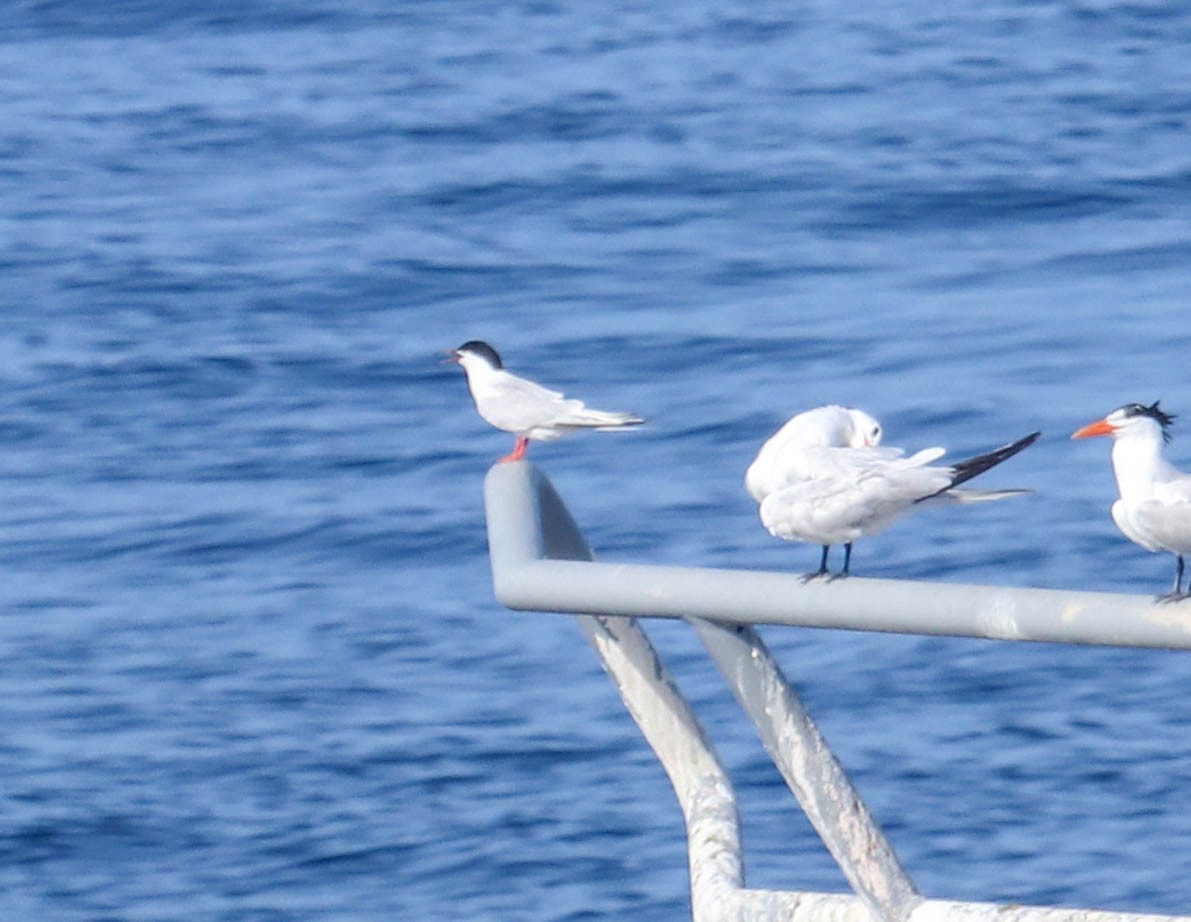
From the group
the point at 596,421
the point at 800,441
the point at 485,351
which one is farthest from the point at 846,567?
the point at 485,351

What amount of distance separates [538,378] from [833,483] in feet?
27.1

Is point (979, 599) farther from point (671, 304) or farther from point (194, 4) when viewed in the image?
point (194, 4)

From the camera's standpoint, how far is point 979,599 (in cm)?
226

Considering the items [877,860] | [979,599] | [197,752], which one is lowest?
[197,752]

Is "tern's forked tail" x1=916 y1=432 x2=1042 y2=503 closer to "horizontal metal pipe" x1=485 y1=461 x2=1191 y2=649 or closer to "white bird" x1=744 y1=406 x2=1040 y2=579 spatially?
"white bird" x1=744 y1=406 x2=1040 y2=579

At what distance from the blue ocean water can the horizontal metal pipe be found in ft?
14.9

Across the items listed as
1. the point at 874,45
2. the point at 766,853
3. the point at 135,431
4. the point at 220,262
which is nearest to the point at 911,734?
the point at 766,853

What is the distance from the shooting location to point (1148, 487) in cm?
337

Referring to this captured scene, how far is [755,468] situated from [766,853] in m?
4.07

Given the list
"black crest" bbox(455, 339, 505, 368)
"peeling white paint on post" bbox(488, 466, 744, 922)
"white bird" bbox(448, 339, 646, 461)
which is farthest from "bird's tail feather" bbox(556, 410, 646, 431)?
"peeling white paint on post" bbox(488, 466, 744, 922)

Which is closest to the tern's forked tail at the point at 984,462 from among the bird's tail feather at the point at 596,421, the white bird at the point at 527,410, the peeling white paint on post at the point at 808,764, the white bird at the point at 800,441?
the white bird at the point at 800,441

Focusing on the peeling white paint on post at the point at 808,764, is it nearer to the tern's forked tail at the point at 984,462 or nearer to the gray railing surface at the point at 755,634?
the gray railing surface at the point at 755,634

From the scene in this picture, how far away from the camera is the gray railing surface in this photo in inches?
88.4

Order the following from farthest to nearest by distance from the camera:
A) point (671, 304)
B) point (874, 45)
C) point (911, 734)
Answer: point (874, 45), point (671, 304), point (911, 734)
